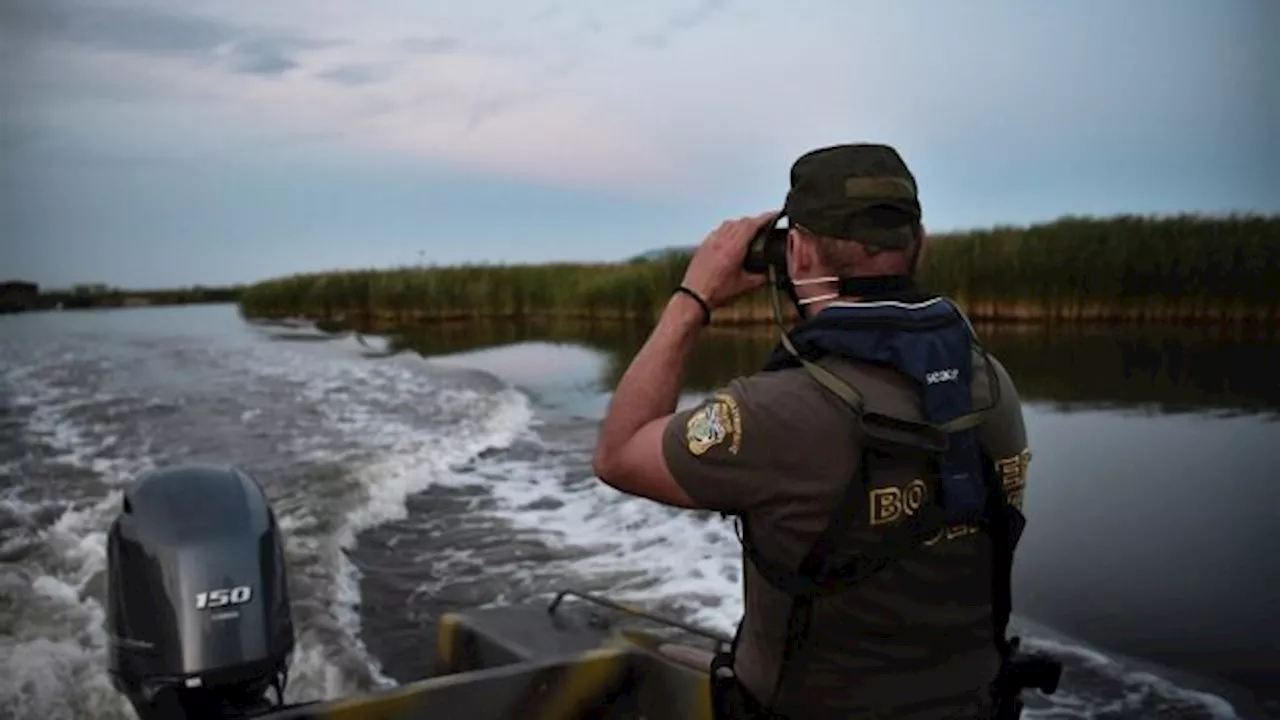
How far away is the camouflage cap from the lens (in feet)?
4.97

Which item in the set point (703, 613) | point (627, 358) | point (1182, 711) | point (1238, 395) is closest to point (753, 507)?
point (1182, 711)

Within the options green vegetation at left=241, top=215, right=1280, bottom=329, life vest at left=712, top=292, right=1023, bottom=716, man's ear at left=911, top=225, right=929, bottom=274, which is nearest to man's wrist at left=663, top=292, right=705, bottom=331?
life vest at left=712, top=292, right=1023, bottom=716

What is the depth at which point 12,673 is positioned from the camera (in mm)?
3516

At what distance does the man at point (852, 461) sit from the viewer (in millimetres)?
1480

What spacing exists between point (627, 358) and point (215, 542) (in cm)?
1155

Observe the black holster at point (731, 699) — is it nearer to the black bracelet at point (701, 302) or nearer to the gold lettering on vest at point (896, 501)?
the gold lettering on vest at point (896, 501)

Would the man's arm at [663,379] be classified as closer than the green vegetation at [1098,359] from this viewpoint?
Yes

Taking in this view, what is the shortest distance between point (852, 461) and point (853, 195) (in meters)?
0.32

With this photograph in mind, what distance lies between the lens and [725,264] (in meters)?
1.65

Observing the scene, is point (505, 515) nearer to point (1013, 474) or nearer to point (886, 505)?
point (1013, 474)

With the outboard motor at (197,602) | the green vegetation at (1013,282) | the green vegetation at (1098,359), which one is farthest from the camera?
the green vegetation at (1013,282)

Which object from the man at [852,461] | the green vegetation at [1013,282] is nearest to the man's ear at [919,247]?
the man at [852,461]

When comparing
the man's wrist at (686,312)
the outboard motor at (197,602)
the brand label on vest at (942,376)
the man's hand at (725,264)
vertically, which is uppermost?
the man's hand at (725,264)

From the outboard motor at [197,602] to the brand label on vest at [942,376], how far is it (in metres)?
1.62
